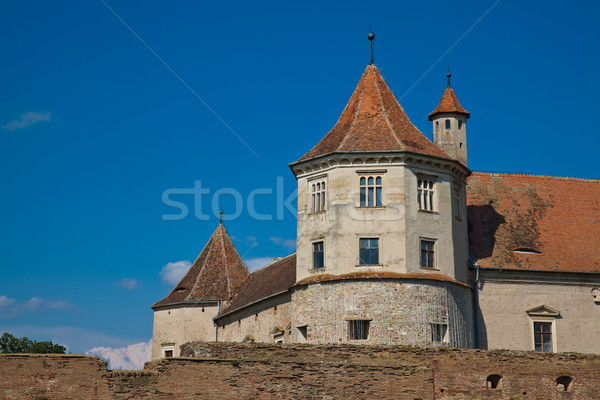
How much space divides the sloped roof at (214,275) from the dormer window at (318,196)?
18.9 meters

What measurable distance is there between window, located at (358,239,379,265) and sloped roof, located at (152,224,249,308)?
20749 millimetres

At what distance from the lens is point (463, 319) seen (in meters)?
39.8

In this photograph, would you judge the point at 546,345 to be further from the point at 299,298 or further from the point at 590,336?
the point at 299,298

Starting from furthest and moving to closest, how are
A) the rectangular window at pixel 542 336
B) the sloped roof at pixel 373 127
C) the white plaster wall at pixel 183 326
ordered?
the white plaster wall at pixel 183 326
the rectangular window at pixel 542 336
the sloped roof at pixel 373 127

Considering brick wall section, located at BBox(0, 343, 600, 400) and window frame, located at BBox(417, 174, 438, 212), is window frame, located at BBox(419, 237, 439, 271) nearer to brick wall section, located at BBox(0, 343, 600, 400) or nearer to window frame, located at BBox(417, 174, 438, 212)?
window frame, located at BBox(417, 174, 438, 212)

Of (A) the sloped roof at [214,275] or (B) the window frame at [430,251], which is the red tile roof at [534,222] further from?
(A) the sloped roof at [214,275]

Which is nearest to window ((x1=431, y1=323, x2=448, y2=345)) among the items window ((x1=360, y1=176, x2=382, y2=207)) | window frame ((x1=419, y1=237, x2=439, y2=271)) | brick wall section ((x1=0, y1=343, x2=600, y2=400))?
window frame ((x1=419, y1=237, x2=439, y2=271))

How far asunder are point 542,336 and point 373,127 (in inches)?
540

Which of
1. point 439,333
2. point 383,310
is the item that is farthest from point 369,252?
point 439,333

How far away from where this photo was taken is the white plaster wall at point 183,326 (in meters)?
57.2

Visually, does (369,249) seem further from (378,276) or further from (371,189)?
(371,189)

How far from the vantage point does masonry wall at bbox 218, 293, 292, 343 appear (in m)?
45.4

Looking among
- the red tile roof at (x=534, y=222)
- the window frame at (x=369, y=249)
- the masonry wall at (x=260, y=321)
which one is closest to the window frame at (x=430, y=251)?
the window frame at (x=369, y=249)

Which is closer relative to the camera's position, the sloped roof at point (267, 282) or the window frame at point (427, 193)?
the window frame at point (427, 193)
